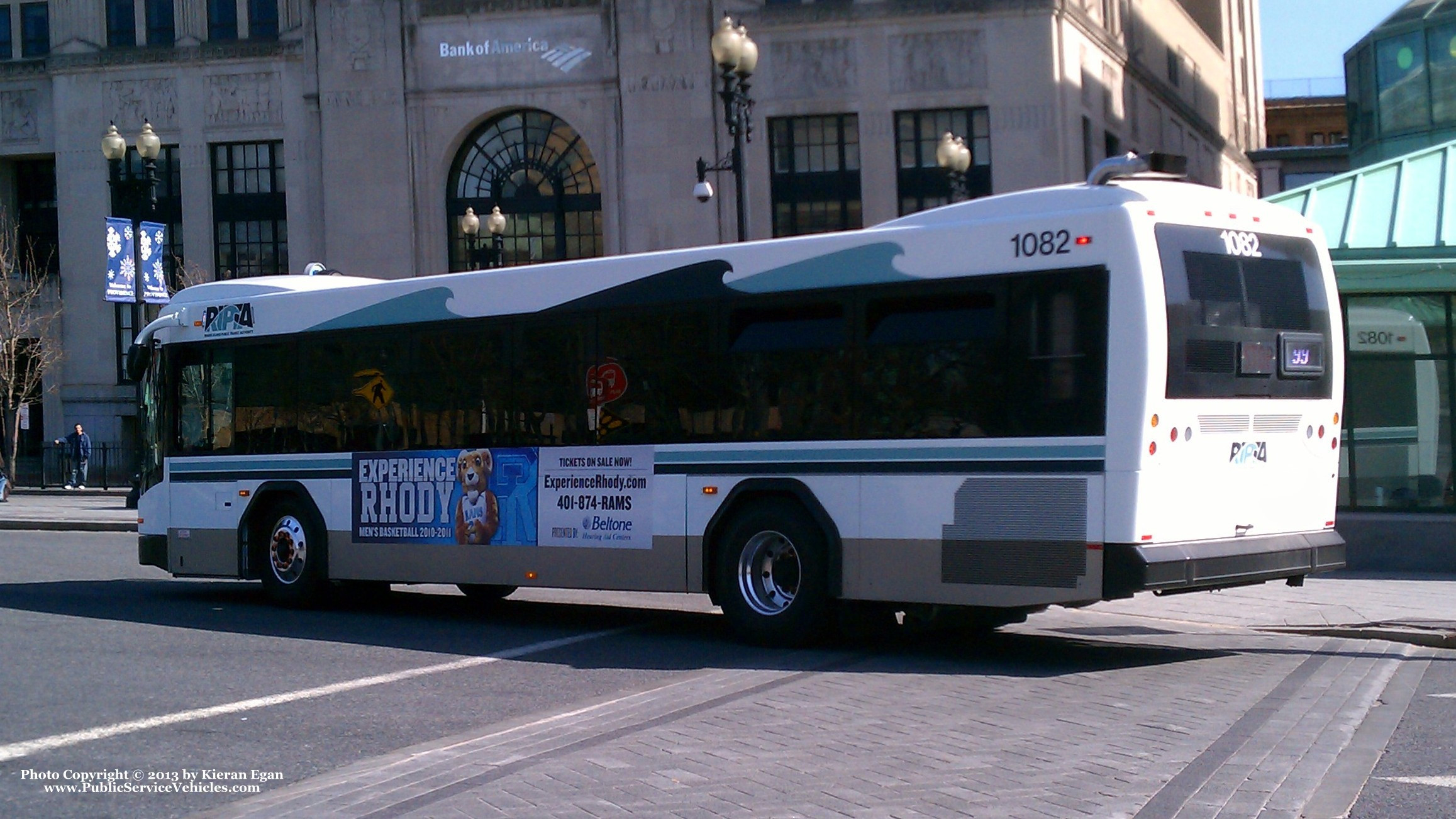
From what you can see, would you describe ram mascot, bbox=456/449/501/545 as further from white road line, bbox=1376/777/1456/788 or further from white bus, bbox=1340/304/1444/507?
white bus, bbox=1340/304/1444/507

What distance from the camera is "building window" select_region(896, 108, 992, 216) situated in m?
41.5

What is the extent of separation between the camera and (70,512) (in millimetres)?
31797

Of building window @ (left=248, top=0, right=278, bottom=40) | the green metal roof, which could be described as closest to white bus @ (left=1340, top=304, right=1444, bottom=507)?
the green metal roof

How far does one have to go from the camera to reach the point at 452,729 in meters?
8.66

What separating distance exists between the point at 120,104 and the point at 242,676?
42237 mm

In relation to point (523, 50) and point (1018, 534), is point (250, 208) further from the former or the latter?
point (1018, 534)

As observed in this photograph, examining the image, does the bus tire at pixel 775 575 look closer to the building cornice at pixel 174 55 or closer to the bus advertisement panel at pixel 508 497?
the bus advertisement panel at pixel 508 497

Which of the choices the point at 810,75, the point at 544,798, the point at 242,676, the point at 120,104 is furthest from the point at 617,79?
the point at 544,798

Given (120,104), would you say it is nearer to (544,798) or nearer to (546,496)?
(546,496)

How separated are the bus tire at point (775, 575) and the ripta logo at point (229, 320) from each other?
20.8 ft

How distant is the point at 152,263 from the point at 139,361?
16.6 m

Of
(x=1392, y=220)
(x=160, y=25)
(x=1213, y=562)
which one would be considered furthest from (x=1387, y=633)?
(x=160, y=25)

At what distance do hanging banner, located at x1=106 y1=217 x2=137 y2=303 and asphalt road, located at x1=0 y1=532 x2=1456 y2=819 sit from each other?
17.8 m

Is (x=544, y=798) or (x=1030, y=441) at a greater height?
(x=1030, y=441)
